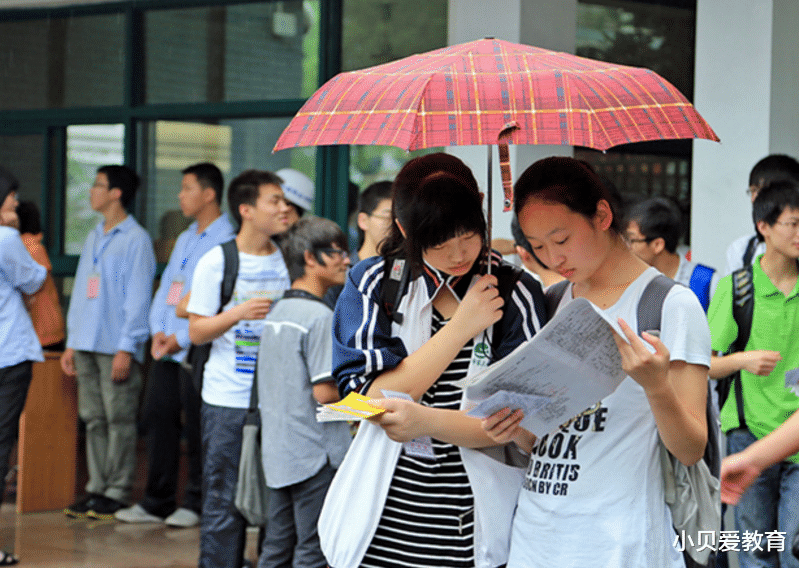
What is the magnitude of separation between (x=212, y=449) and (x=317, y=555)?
1018 mm

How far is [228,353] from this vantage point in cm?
→ 519

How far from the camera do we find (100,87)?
8.84 meters

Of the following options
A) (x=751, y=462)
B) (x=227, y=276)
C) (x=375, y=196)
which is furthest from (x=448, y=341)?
(x=375, y=196)

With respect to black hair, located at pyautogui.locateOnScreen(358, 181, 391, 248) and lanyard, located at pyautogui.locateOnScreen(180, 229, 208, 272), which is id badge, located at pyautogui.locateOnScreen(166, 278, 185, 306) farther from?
black hair, located at pyautogui.locateOnScreen(358, 181, 391, 248)

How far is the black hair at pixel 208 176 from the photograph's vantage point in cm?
709

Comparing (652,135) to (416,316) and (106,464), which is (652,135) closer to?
(416,316)

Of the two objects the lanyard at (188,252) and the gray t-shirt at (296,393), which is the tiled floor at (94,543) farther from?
the gray t-shirt at (296,393)

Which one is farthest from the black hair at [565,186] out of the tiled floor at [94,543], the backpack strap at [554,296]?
the tiled floor at [94,543]

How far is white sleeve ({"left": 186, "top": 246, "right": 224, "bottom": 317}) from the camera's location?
5133 mm

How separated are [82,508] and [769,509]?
15.9 feet

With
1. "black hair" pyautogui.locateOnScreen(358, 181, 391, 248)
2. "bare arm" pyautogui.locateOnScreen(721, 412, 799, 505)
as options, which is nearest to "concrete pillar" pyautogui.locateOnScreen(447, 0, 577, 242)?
"black hair" pyautogui.locateOnScreen(358, 181, 391, 248)

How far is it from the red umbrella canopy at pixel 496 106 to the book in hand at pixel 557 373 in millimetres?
385

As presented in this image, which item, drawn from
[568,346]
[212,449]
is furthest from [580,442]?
[212,449]

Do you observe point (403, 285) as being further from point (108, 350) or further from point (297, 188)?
point (108, 350)
